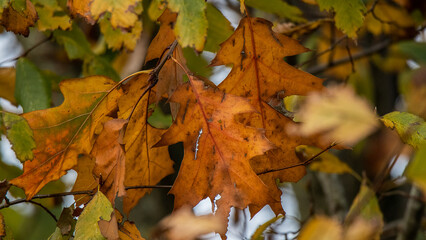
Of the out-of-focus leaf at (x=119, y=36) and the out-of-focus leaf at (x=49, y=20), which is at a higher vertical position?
the out-of-focus leaf at (x=49, y=20)

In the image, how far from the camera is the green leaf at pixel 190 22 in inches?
31.4

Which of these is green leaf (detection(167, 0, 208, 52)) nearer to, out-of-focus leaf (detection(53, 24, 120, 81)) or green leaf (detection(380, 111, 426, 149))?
green leaf (detection(380, 111, 426, 149))

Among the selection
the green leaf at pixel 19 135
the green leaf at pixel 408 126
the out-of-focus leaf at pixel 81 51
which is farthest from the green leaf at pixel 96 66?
the green leaf at pixel 408 126

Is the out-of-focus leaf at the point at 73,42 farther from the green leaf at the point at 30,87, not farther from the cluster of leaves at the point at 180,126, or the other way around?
the cluster of leaves at the point at 180,126

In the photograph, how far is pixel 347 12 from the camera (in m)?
1.11

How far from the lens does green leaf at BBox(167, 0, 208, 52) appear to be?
796 mm

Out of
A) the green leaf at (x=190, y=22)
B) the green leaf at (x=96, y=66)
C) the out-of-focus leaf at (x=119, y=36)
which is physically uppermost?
the green leaf at (x=190, y=22)

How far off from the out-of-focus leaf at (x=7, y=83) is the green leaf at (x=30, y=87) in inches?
9.6

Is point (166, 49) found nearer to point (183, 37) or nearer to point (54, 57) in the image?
point (183, 37)

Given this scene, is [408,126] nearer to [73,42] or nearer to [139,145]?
[139,145]

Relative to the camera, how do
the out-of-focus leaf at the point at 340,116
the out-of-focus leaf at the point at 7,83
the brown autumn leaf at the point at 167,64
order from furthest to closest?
the out-of-focus leaf at the point at 7,83 → the brown autumn leaf at the point at 167,64 → the out-of-focus leaf at the point at 340,116

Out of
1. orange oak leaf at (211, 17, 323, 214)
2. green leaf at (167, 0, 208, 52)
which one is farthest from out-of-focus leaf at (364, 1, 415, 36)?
green leaf at (167, 0, 208, 52)

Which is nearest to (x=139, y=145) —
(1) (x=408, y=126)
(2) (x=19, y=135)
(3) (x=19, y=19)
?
(2) (x=19, y=135)

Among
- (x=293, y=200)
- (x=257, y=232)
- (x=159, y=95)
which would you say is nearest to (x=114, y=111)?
(x=159, y=95)
